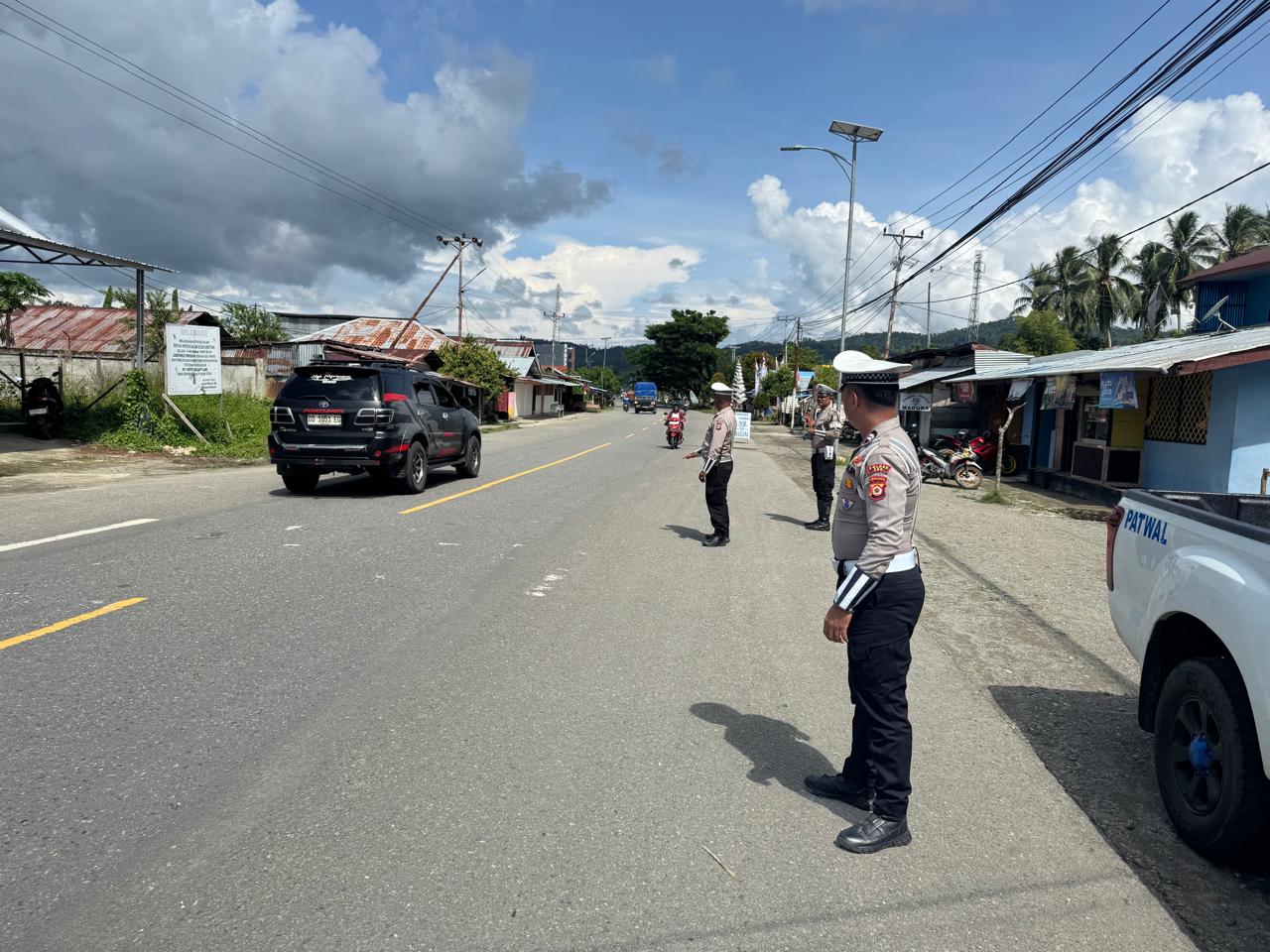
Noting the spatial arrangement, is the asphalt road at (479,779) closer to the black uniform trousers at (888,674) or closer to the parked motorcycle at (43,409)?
the black uniform trousers at (888,674)

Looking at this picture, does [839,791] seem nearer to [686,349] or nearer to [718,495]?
[718,495]

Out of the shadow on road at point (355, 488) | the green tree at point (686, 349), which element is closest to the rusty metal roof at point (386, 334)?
the shadow on road at point (355, 488)

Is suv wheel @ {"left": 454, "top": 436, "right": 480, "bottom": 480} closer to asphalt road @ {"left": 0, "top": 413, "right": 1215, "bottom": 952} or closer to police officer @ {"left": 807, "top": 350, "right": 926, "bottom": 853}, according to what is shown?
asphalt road @ {"left": 0, "top": 413, "right": 1215, "bottom": 952}

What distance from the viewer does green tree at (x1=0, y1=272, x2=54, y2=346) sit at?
34000mm

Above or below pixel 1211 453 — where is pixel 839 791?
below

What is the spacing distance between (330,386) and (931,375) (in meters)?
21.1

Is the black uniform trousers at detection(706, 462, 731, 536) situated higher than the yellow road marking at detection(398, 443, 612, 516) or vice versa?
the black uniform trousers at detection(706, 462, 731, 536)

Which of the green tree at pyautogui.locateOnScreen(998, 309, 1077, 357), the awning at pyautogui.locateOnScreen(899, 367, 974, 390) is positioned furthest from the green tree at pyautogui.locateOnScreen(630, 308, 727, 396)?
the awning at pyautogui.locateOnScreen(899, 367, 974, 390)

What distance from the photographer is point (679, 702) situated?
15.1ft

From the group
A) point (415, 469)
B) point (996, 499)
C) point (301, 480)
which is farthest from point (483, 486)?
point (996, 499)

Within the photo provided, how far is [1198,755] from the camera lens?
3.23 m

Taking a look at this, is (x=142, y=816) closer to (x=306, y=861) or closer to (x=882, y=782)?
(x=306, y=861)

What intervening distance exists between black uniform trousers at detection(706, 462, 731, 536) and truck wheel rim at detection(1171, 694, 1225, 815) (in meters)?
6.36

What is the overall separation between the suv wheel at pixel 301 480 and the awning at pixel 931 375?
1825 cm
